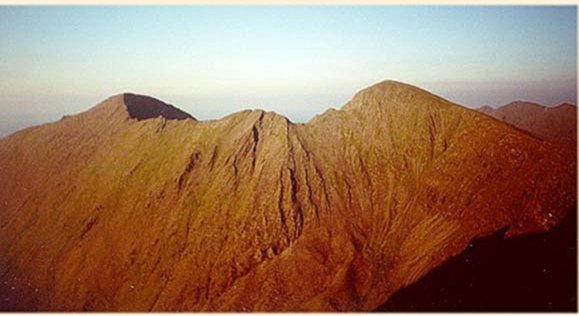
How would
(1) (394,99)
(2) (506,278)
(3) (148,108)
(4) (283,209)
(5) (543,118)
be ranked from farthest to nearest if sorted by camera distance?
1. (3) (148,108)
2. (5) (543,118)
3. (1) (394,99)
4. (4) (283,209)
5. (2) (506,278)

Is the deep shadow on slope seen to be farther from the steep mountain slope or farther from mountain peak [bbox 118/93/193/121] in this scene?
mountain peak [bbox 118/93/193/121]

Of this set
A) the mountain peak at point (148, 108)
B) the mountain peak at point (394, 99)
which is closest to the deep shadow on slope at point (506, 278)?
the mountain peak at point (394, 99)

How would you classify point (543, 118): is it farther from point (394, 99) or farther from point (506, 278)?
point (506, 278)

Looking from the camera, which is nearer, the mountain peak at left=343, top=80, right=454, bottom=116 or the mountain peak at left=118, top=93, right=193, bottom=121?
the mountain peak at left=343, top=80, right=454, bottom=116

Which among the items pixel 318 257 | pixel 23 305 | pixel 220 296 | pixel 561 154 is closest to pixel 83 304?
pixel 23 305

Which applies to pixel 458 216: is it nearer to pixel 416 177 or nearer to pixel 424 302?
pixel 416 177

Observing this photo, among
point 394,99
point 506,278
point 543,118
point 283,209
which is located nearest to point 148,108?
point 283,209

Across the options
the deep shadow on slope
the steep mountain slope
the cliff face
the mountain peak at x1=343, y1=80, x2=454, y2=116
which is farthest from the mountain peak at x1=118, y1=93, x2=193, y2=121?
the steep mountain slope
